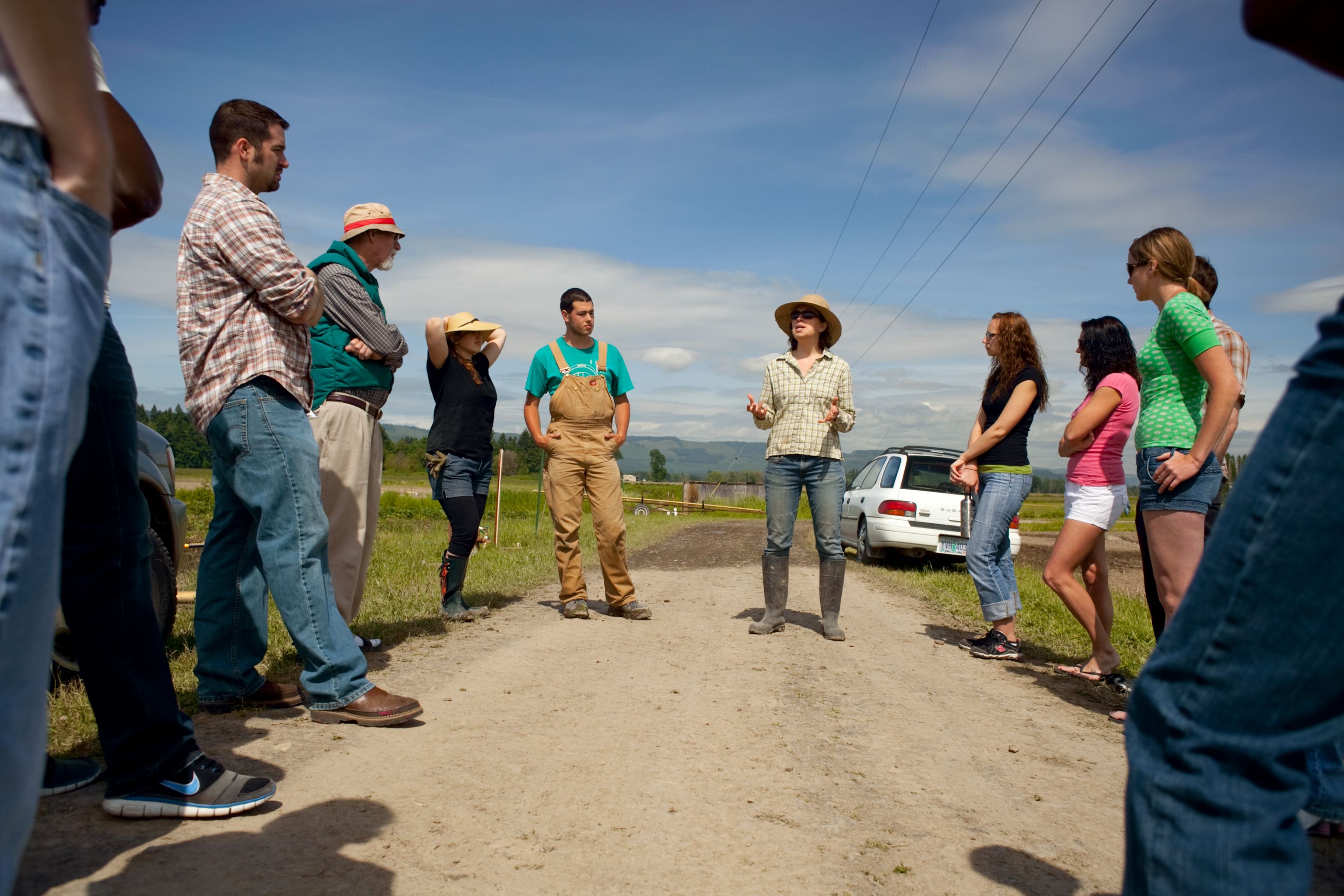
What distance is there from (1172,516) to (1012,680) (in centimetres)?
169

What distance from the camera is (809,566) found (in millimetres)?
11398

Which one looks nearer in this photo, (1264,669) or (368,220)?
(1264,669)

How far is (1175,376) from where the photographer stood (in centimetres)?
418

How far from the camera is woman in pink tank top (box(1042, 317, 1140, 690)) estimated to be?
16.6 ft

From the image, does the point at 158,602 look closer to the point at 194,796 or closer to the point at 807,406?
the point at 194,796

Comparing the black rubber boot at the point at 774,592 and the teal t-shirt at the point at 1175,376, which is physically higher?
the teal t-shirt at the point at 1175,376

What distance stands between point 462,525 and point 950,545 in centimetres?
745

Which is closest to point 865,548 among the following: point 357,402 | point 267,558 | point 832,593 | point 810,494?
point 832,593

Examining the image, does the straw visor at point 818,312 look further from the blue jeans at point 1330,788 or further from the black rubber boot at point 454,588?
the blue jeans at point 1330,788

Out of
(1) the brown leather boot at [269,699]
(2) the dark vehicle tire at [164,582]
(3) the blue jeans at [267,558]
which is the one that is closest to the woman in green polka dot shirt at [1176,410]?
(3) the blue jeans at [267,558]

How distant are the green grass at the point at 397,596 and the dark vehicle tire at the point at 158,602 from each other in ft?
0.42

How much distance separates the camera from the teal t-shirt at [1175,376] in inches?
158

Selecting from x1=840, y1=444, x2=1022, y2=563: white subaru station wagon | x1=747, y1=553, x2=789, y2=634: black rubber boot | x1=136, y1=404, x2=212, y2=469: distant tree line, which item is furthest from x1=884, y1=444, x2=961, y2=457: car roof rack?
x1=136, y1=404, x2=212, y2=469: distant tree line

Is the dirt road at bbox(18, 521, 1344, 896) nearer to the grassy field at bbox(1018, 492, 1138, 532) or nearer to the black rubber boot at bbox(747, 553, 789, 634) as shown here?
the black rubber boot at bbox(747, 553, 789, 634)
